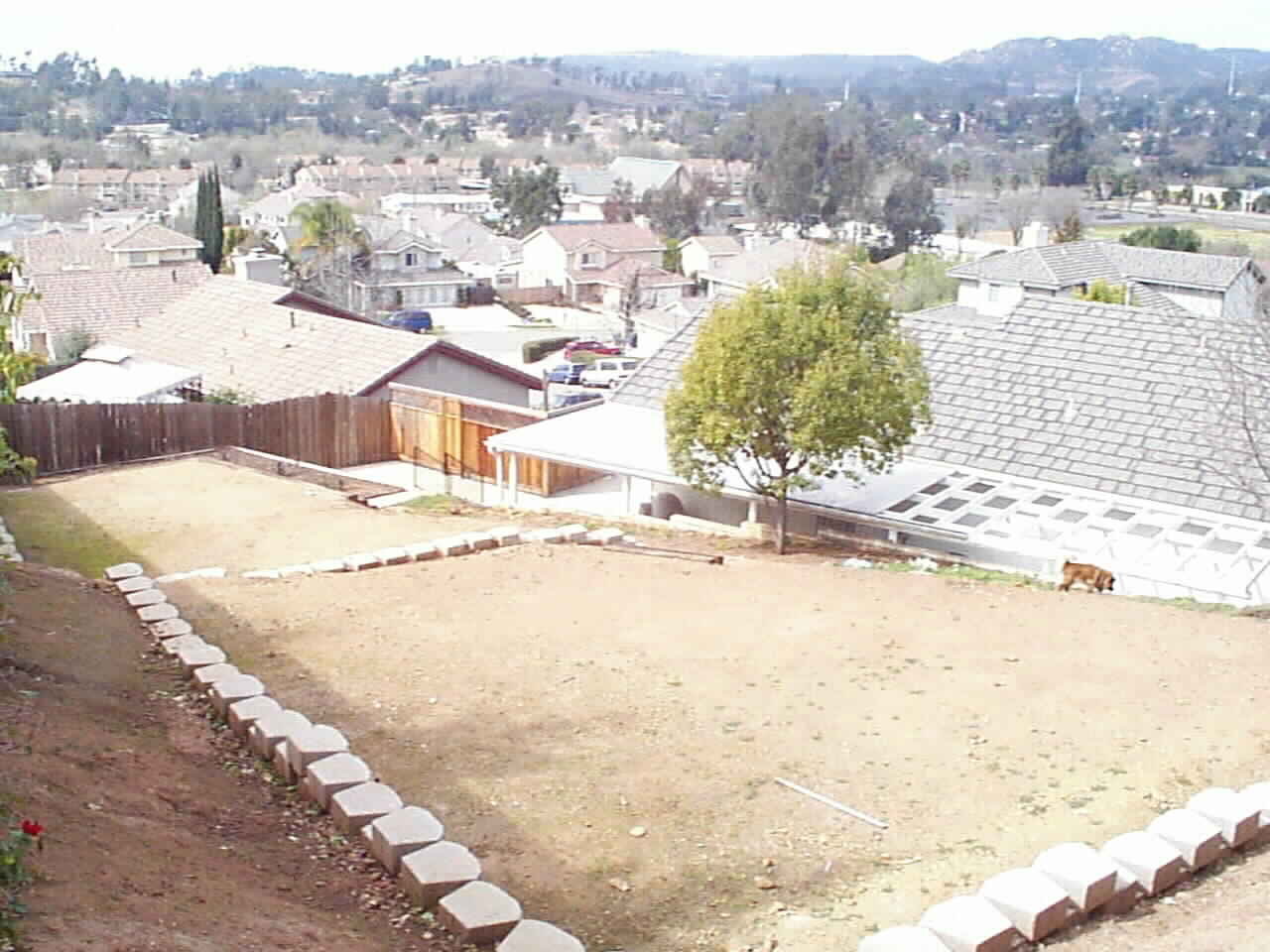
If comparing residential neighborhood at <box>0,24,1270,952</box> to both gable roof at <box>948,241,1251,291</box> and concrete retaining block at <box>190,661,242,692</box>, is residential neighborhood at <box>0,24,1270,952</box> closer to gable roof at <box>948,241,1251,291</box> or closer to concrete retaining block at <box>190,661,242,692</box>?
concrete retaining block at <box>190,661,242,692</box>

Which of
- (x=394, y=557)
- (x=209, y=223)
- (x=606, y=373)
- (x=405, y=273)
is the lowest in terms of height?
(x=606, y=373)

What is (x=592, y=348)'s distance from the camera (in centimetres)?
6141

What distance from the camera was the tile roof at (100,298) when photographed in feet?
139

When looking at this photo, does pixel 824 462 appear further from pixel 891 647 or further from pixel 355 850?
pixel 355 850

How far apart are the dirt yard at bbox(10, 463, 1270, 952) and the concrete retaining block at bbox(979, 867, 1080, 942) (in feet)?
0.65

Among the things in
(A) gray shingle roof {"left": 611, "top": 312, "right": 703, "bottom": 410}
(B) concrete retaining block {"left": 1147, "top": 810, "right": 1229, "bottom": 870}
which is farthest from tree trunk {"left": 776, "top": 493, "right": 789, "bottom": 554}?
(B) concrete retaining block {"left": 1147, "top": 810, "right": 1229, "bottom": 870}

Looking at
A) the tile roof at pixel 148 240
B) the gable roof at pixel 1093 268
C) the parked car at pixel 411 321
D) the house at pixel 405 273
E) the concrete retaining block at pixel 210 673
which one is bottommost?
the parked car at pixel 411 321

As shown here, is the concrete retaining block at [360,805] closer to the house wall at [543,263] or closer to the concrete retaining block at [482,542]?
the concrete retaining block at [482,542]

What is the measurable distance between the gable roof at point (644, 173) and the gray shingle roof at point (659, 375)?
A: 108784 mm

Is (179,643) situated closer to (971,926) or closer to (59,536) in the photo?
(971,926)

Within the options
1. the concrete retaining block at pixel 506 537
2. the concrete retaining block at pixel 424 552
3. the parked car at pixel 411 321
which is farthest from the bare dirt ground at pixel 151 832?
the parked car at pixel 411 321

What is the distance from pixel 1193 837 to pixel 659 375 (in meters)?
19.3

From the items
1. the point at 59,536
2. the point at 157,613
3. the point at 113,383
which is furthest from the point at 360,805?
the point at 113,383

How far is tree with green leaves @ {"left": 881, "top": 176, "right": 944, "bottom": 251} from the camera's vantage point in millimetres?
97188
